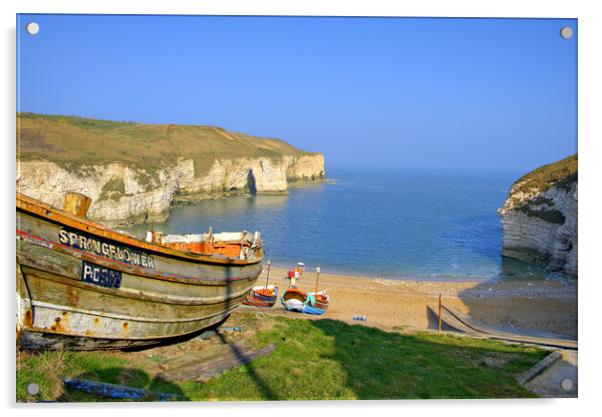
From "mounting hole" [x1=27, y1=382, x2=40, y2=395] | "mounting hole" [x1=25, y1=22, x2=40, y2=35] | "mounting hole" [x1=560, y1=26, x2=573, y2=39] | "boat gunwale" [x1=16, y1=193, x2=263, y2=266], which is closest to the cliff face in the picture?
"boat gunwale" [x1=16, y1=193, x2=263, y2=266]

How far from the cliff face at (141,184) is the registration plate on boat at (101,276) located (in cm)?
150

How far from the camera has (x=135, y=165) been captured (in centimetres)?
4312

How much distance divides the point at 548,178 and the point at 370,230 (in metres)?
13.5

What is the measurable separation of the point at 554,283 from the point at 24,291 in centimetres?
2431

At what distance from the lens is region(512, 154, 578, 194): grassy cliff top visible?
30.2 m

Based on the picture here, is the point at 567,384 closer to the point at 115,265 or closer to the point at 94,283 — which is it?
the point at 115,265

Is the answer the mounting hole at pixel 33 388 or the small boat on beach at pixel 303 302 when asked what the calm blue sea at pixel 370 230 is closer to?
the small boat on beach at pixel 303 302

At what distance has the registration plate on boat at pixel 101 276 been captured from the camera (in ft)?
22.2

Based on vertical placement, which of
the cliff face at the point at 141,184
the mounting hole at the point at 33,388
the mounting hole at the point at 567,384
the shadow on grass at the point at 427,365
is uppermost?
the cliff face at the point at 141,184

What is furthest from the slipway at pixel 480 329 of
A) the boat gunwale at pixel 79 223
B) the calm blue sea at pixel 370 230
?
the calm blue sea at pixel 370 230

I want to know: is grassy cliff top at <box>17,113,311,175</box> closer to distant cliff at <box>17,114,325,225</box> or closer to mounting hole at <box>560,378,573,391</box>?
distant cliff at <box>17,114,325,225</box>

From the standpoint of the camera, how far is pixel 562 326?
682 inches
